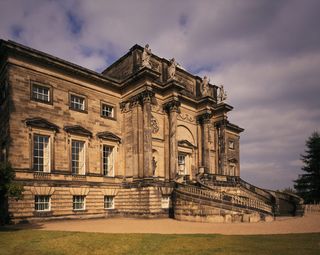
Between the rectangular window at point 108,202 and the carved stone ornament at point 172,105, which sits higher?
the carved stone ornament at point 172,105

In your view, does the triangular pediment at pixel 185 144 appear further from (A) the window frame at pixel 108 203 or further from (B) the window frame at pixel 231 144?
(B) the window frame at pixel 231 144

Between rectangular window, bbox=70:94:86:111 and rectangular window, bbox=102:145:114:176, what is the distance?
4321mm

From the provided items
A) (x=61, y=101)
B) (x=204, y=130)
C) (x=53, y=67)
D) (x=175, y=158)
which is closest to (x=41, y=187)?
(x=61, y=101)

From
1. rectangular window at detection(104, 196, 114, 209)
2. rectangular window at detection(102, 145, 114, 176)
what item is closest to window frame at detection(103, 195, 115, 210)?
rectangular window at detection(104, 196, 114, 209)

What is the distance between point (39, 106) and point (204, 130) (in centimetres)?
1943

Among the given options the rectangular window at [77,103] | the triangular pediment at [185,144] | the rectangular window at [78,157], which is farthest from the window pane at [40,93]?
the triangular pediment at [185,144]

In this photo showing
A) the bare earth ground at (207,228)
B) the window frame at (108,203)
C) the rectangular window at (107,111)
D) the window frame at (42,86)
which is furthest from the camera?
the rectangular window at (107,111)

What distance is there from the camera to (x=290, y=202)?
1000 inches

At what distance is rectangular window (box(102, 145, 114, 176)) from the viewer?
1065 inches

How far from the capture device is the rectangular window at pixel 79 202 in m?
23.8

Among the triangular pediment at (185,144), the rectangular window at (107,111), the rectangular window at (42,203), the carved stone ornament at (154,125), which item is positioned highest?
the rectangular window at (107,111)

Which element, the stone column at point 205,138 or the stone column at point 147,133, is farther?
the stone column at point 205,138

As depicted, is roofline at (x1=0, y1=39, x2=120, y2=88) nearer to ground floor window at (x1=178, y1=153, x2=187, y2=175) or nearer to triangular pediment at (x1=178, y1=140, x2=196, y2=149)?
triangular pediment at (x1=178, y1=140, x2=196, y2=149)

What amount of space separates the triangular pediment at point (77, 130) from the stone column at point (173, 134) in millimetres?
8480
